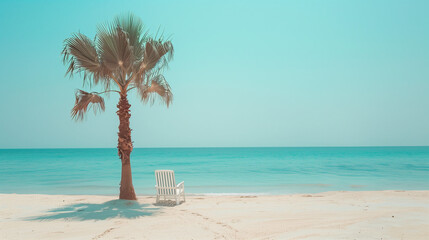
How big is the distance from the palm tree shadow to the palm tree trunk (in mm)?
415

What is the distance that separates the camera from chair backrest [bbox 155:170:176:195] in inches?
334

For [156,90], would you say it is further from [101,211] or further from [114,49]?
[101,211]

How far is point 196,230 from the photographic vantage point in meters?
5.43

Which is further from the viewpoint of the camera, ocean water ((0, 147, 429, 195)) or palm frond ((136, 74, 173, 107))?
ocean water ((0, 147, 429, 195))

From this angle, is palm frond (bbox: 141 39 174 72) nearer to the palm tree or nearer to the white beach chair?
the palm tree

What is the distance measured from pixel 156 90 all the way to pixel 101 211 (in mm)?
3512

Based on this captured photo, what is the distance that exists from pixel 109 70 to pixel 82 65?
0.65 metres

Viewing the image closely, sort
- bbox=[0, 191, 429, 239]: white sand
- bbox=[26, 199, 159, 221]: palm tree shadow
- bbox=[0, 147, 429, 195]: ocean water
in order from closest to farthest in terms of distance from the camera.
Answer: bbox=[0, 191, 429, 239]: white sand → bbox=[26, 199, 159, 221]: palm tree shadow → bbox=[0, 147, 429, 195]: ocean water

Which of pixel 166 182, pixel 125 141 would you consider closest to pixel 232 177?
pixel 166 182

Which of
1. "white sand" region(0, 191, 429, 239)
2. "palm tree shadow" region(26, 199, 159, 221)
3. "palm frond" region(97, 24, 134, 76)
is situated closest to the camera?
"white sand" region(0, 191, 429, 239)

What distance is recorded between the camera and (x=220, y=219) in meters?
6.29

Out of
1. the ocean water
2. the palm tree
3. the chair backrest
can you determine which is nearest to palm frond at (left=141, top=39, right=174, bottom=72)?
the palm tree

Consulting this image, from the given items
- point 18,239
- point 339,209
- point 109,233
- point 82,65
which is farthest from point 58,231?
point 339,209

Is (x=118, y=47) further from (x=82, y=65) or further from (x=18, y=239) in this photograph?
(x=18, y=239)
